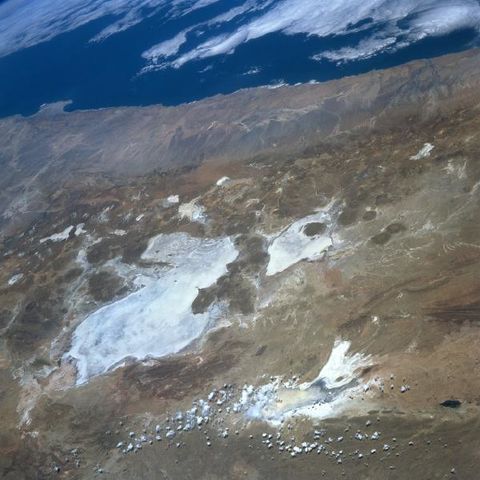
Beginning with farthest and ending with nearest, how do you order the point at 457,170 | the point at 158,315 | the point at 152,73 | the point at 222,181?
the point at 152,73 → the point at 222,181 → the point at 457,170 → the point at 158,315

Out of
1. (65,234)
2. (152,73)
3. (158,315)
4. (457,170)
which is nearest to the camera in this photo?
(158,315)

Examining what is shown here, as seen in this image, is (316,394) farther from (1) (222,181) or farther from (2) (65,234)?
(2) (65,234)

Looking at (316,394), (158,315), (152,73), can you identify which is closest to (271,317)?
(316,394)

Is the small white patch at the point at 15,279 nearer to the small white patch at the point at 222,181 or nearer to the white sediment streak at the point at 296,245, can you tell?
the small white patch at the point at 222,181

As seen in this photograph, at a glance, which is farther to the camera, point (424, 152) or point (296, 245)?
point (424, 152)

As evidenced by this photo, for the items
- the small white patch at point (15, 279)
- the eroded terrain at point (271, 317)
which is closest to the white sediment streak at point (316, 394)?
the eroded terrain at point (271, 317)

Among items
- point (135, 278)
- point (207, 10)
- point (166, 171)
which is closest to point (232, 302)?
point (135, 278)

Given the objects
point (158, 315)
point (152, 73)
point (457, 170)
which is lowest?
point (158, 315)

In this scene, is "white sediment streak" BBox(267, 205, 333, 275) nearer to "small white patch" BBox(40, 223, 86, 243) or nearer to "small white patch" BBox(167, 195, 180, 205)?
"small white patch" BBox(167, 195, 180, 205)

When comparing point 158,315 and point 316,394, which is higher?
point 158,315
